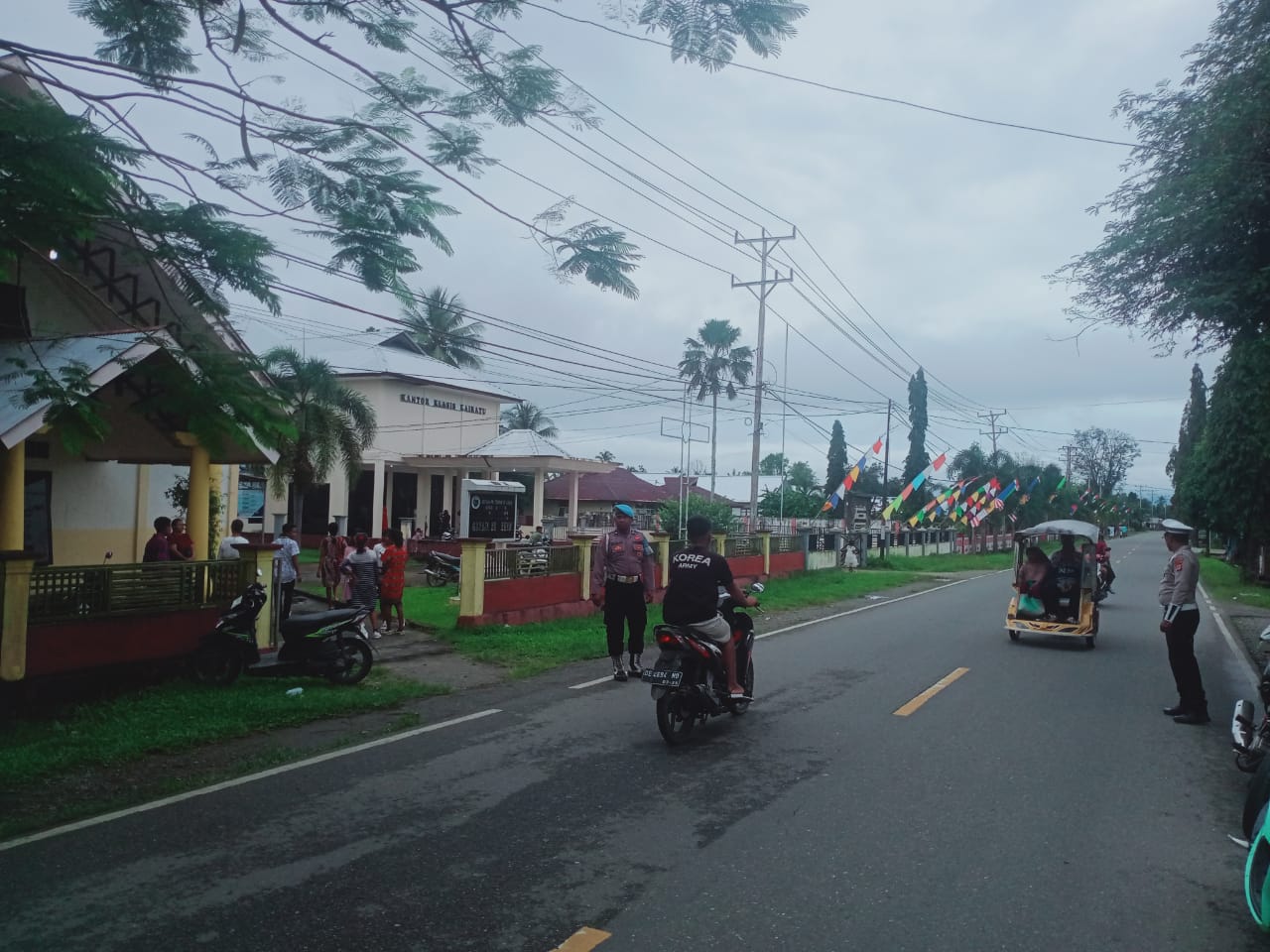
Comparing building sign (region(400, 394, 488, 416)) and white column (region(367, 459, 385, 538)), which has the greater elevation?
building sign (region(400, 394, 488, 416))

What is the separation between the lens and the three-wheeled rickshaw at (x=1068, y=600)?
545 inches

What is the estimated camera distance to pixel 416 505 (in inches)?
1410

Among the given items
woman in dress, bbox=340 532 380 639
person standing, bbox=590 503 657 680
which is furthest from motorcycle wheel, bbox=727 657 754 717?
woman in dress, bbox=340 532 380 639

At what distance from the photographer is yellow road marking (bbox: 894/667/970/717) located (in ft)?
29.4

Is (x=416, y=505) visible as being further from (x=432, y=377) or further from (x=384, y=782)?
(x=384, y=782)

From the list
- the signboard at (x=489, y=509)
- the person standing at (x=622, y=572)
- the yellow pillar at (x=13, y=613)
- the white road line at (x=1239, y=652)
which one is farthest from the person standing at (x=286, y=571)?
the signboard at (x=489, y=509)

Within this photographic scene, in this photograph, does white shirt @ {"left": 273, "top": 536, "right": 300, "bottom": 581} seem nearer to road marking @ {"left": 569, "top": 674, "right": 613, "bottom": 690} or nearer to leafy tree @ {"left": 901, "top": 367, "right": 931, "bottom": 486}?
road marking @ {"left": 569, "top": 674, "right": 613, "bottom": 690}

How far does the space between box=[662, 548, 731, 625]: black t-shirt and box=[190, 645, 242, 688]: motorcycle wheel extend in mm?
5150

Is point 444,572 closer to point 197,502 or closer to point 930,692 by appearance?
point 197,502

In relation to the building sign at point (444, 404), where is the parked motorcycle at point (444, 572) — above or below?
below

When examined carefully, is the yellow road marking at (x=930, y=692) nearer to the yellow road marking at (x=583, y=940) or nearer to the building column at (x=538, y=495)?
the yellow road marking at (x=583, y=940)

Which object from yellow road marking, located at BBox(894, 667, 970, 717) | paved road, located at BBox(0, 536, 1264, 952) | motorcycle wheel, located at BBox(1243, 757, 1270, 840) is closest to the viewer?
paved road, located at BBox(0, 536, 1264, 952)

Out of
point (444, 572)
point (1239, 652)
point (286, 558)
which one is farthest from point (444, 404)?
point (1239, 652)

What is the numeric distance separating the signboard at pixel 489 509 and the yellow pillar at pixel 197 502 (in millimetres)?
14212
